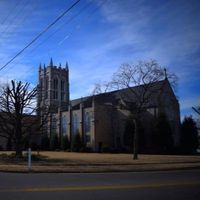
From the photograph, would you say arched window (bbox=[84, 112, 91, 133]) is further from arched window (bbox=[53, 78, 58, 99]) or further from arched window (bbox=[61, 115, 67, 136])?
arched window (bbox=[53, 78, 58, 99])

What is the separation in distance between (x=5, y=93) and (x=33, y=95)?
2865 millimetres

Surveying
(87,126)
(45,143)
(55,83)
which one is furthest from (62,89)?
(87,126)

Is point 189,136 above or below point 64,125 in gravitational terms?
below

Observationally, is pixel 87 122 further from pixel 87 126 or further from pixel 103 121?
pixel 103 121

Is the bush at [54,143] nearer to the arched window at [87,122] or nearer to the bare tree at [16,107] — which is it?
the arched window at [87,122]

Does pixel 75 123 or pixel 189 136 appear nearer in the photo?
pixel 189 136

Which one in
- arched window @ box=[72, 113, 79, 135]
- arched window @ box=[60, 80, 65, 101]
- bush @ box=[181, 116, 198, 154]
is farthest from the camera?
arched window @ box=[60, 80, 65, 101]

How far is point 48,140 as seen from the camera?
80.7 m

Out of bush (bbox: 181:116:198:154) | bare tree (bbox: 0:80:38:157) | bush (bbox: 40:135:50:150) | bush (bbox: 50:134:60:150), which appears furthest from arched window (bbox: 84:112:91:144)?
bare tree (bbox: 0:80:38:157)

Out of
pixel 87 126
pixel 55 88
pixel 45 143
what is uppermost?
pixel 55 88

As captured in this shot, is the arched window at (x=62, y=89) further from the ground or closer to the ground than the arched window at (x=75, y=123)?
further from the ground

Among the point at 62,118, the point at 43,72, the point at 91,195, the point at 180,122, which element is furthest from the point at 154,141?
the point at 43,72

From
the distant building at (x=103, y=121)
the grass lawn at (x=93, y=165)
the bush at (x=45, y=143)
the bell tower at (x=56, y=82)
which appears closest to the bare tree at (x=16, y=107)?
the grass lawn at (x=93, y=165)

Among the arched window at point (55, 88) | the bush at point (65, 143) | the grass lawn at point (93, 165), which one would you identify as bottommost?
the grass lawn at point (93, 165)
